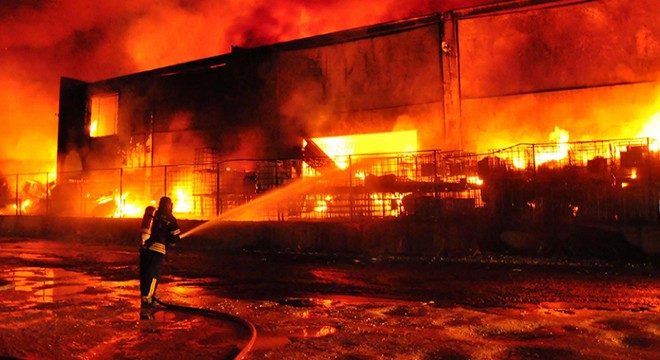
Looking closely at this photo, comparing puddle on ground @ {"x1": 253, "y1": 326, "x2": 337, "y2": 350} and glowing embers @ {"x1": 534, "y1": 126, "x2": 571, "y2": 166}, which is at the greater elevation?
glowing embers @ {"x1": 534, "y1": 126, "x2": 571, "y2": 166}

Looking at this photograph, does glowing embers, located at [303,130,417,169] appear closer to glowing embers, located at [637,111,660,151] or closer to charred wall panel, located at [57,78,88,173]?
glowing embers, located at [637,111,660,151]

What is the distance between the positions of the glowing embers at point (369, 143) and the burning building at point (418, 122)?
2.3 inches

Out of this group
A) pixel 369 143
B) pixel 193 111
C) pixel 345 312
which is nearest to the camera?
pixel 345 312

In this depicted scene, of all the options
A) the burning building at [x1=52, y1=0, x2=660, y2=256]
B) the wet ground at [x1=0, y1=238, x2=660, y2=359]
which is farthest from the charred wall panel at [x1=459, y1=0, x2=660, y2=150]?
the wet ground at [x1=0, y1=238, x2=660, y2=359]

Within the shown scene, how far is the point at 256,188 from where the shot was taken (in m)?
16.3

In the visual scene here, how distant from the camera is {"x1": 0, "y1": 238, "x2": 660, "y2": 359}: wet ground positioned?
4.57m

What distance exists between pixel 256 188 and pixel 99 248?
5325 millimetres

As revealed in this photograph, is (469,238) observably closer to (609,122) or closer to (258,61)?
(609,122)

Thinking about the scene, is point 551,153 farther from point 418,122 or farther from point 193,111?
point 193,111

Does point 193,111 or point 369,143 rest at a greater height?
point 193,111

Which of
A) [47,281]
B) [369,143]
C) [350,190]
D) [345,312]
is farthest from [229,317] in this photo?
[369,143]

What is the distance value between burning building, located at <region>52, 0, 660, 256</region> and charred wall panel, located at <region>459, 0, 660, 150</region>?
43mm

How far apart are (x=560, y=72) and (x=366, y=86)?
22.4ft

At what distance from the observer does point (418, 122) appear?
17609mm
